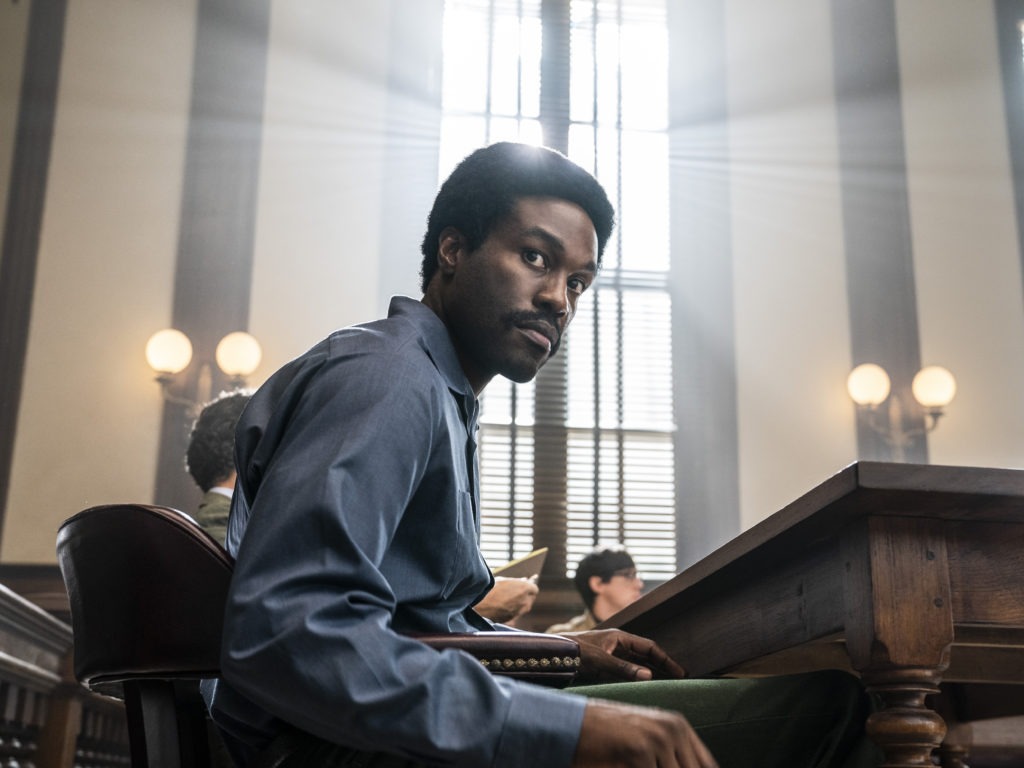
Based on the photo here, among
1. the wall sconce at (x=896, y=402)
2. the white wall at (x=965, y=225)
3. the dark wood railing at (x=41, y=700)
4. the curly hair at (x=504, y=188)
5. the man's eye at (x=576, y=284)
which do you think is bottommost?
the dark wood railing at (x=41, y=700)

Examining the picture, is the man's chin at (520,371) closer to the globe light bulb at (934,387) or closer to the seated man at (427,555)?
the seated man at (427,555)

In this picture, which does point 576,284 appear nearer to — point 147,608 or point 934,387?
point 147,608

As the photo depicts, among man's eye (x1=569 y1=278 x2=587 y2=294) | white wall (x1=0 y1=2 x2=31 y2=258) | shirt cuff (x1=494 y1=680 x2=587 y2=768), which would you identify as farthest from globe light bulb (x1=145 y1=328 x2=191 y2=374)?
shirt cuff (x1=494 y1=680 x2=587 y2=768)

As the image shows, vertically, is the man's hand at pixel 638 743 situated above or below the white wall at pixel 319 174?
below

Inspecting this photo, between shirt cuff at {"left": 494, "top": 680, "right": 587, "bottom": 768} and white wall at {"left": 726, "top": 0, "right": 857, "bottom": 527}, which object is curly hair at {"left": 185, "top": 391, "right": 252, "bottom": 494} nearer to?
shirt cuff at {"left": 494, "top": 680, "right": 587, "bottom": 768}

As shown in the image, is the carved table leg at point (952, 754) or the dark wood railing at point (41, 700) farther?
the dark wood railing at point (41, 700)

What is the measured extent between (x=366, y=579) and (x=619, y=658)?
717 mm

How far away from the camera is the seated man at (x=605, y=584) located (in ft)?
15.4

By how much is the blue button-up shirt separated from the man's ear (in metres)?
0.29

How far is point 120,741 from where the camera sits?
432 cm

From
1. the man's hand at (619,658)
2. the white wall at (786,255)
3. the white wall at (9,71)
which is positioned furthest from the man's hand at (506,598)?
the white wall at (9,71)

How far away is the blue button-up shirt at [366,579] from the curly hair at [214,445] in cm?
207

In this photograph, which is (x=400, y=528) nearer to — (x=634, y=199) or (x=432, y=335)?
(x=432, y=335)

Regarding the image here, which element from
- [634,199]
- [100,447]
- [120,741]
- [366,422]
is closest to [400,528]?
[366,422]
